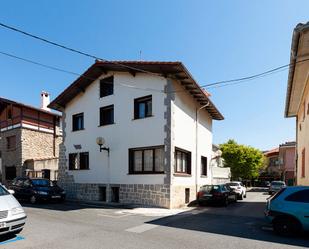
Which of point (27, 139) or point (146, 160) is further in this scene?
point (27, 139)

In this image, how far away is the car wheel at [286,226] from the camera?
8.57m

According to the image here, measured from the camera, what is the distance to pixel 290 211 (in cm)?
852

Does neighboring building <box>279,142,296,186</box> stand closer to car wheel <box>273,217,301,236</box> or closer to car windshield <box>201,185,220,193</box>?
car windshield <box>201,185,220,193</box>

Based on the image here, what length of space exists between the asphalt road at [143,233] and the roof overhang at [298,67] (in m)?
5.77

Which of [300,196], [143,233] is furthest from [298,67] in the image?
[143,233]

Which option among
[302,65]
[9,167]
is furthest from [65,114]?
[302,65]

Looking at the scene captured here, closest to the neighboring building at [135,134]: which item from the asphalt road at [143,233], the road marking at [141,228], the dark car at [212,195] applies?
the dark car at [212,195]

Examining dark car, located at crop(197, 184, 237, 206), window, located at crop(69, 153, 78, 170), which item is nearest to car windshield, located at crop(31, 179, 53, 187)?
window, located at crop(69, 153, 78, 170)

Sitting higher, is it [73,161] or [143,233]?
[73,161]

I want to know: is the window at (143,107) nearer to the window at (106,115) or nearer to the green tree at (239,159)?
the window at (106,115)

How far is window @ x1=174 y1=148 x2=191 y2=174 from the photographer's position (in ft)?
53.9

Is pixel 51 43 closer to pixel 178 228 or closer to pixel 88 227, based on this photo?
pixel 88 227

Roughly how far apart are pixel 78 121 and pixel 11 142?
→ 1069 centimetres

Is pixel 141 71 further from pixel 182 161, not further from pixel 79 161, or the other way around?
pixel 79 161
